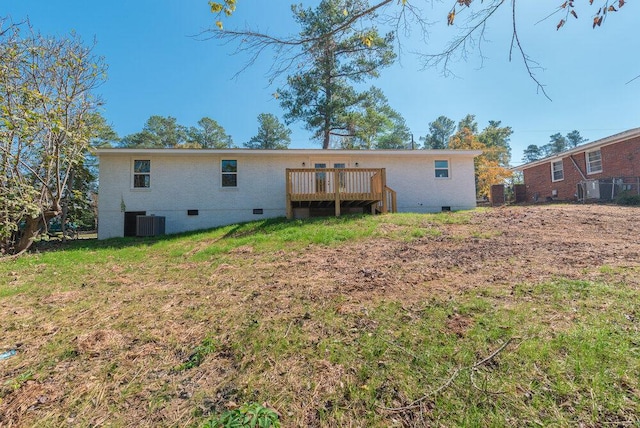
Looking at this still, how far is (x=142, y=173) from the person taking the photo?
38.2 feet

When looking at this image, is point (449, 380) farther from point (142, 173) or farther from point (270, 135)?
point (270, 135)

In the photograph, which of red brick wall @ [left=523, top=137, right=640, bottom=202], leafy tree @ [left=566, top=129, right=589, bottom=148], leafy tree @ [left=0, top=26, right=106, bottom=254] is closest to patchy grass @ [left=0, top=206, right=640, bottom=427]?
leafy tree @ [left=0, top=26, right=106, bottom=254]

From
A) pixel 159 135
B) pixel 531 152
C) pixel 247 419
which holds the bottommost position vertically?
pixel 247 419

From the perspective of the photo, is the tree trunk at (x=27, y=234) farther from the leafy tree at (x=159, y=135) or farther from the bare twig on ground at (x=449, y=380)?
the leafy tree at (x=159, y=135)

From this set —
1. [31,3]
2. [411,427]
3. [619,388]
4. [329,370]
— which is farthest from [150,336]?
[31,3]

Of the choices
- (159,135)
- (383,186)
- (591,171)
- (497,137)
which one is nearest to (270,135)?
(159,135)

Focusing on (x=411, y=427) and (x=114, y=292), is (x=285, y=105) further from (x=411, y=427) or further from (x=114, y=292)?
(x=411, y=427)

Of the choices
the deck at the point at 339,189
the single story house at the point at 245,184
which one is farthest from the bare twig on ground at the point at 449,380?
the single story house at the point at 245,184

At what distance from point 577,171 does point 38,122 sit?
21508 mm

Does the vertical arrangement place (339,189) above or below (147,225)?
above

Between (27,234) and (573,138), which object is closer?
(27,234)

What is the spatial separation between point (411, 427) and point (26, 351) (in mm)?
3396

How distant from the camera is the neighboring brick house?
40.9 ft

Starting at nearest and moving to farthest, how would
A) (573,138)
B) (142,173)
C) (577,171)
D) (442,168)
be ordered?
(142,173)
(442,168)
(577,171)
(573,138)
